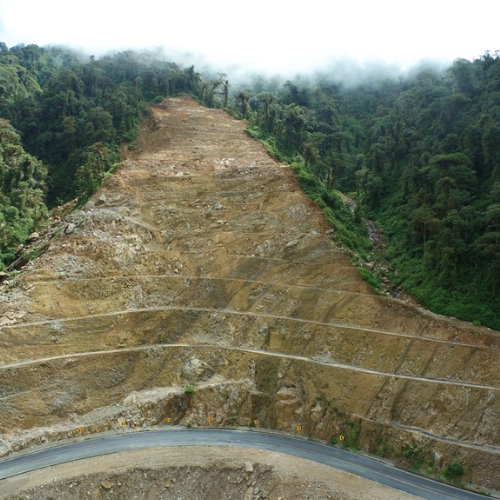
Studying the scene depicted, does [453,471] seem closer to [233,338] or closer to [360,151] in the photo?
[233,338]

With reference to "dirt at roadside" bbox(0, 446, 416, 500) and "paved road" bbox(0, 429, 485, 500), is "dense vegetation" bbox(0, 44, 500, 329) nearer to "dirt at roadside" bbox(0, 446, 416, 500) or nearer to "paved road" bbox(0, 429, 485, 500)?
"paved road" bbox(0, 429, 485, 500)

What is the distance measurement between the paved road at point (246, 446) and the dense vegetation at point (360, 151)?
38.1 feet

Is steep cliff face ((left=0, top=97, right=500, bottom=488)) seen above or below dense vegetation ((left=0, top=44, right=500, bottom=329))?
below

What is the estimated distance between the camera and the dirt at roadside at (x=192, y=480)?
2297 cm

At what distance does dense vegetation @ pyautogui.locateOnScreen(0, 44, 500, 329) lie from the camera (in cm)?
3155

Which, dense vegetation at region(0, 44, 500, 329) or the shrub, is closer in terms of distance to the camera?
the shrub

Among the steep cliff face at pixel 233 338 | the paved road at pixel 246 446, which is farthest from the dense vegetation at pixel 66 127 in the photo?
the paved road at pixel 246 446

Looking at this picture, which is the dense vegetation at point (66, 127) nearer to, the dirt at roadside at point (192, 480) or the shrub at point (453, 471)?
the dirt at roadside at point (192, 480)

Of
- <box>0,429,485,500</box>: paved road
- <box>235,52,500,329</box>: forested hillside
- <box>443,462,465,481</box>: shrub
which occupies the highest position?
<box>235,52,500,329</box>: forested hillside

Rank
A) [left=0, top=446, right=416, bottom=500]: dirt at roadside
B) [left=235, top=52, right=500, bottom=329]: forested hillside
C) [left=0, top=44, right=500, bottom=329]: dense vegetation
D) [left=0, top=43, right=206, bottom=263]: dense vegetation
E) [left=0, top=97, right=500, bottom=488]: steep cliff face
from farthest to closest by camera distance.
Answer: [left=0, top=43, right=206, bottom=263]: dense vegetation, [left=0, top=44, right=500, bottom=329]: dense vegetation, [left=235, top=52, right=500, bottom=329]: forested hillside, [left=0, top=97, right=500, bottom=488]: steep cliff face, [left=0, top=446, right=416, bottom=500]: dirt at roadside

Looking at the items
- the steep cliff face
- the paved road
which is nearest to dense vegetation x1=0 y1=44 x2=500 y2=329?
the steep cliff face

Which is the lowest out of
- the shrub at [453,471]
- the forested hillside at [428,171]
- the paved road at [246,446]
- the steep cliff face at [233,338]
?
the paved road at [246,446]

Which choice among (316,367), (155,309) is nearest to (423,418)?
(316,367)

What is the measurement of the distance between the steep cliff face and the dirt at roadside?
3.19 meters
